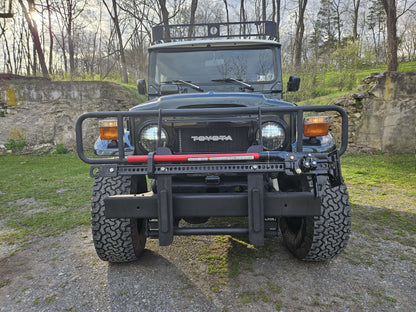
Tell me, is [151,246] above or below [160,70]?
below

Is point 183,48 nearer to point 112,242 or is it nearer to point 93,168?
point 93,168

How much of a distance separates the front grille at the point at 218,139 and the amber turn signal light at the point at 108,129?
1.73ft

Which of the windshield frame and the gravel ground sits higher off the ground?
the windshield frame

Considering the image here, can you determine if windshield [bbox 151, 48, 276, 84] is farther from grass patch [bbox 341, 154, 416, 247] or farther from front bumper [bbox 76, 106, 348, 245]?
grass patch [bbox 341, 154, 416, 247]

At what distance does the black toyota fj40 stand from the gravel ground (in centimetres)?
20

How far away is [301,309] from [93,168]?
174 centimetres

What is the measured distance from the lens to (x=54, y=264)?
270cm

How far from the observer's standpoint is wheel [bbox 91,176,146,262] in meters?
2.40

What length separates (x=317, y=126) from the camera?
7.52 ft

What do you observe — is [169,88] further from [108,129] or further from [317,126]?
[317,126]

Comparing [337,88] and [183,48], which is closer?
[183,48]

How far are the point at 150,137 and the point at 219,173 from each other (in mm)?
745

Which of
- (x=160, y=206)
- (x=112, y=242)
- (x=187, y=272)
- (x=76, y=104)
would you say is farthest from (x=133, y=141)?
(x=76, y=104)

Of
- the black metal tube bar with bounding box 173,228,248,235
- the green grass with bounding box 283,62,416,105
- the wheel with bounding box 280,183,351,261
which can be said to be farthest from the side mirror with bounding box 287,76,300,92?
the green grass with bounding box 283,62,416,105
